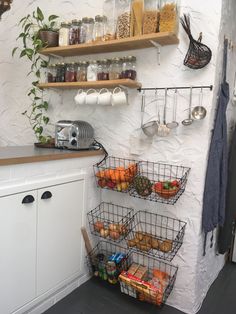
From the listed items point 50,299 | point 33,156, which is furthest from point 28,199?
point 50,299

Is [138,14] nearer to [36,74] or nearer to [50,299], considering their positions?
[36,74]

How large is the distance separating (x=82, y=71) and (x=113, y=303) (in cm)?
160

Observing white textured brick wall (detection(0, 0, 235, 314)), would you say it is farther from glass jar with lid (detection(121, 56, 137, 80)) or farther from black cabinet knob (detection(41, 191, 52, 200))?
black cabinet knob (detection(41, 191, 52, 200))

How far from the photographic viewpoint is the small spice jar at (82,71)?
193cm

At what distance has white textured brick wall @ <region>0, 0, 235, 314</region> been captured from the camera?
1591mm

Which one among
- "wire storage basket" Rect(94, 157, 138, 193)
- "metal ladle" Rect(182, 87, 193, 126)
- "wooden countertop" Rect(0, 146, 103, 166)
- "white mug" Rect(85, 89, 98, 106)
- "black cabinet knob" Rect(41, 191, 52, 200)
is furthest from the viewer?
"white mug" Rect(85, 89, 98, 106)

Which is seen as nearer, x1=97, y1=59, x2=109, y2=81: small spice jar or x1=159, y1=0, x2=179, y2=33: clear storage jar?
x1=159, y1=0, x2=179, y2=33: clear storage jar

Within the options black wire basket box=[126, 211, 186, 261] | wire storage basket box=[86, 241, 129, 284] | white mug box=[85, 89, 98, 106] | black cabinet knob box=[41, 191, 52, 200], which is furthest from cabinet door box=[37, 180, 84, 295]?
white mug box=[85, 89, 98, 106]

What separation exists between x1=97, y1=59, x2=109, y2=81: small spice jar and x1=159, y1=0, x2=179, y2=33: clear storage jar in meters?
0.45

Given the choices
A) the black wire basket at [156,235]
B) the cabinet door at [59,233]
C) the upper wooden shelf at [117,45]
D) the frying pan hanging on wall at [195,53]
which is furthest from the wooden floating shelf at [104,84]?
the black wire basket at [156,235]

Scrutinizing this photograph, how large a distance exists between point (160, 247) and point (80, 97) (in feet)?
3.73

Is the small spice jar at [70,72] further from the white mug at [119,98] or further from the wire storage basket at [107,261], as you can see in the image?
the wire storage basket at [107,261]

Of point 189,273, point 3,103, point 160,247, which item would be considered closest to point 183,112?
point 160,247

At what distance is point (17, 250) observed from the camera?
1.42 m
